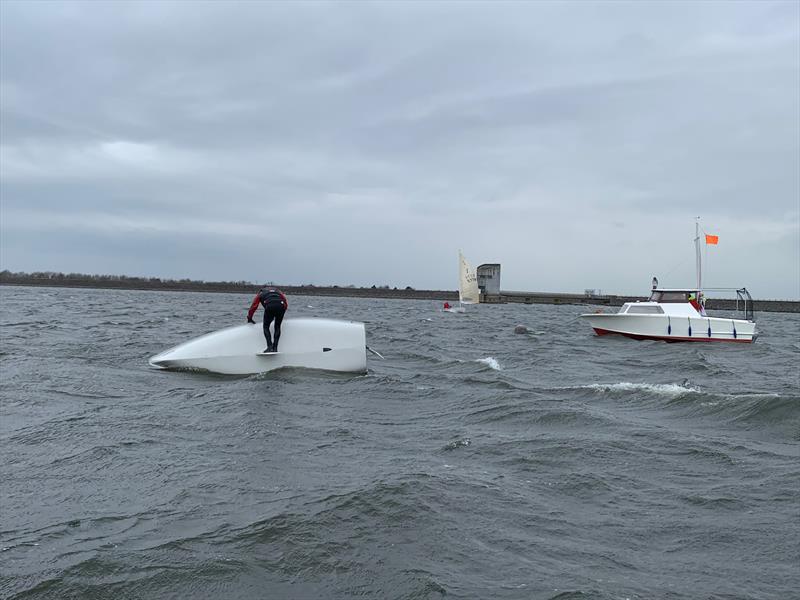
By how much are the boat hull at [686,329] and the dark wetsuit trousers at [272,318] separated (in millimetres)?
19592

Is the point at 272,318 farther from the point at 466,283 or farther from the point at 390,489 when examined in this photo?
the point at 466,283

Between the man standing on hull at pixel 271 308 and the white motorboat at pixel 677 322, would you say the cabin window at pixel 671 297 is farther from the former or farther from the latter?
the man standing on hull at pixel 271 308

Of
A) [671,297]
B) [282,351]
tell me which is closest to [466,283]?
[671,297]

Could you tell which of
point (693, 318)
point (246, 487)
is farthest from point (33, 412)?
point (693, 318)

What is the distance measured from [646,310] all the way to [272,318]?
67.9 ft

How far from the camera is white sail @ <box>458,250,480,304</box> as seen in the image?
78562mm

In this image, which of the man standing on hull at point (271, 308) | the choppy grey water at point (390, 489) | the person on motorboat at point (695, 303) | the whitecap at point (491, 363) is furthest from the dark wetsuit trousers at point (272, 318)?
the person on motorboat at point (695, 303)

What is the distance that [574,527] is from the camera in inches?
240

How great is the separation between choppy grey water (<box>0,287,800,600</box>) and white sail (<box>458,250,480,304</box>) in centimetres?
6419

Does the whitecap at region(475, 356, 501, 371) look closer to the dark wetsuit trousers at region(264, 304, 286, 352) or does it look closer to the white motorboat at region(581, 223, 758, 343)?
the dark wetsuit trousers at region(264, 304, 286, 352)

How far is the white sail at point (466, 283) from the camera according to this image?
7856 cm

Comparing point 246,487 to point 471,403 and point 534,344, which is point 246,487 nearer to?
point 471,403

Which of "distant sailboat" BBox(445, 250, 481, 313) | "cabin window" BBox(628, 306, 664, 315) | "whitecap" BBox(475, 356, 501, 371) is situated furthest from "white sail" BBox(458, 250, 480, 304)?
"whitecap" BBox(475, 356, 501, 371)

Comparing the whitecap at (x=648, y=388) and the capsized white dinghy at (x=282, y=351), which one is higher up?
the capsized white dinghy at (x=282, y=351)
